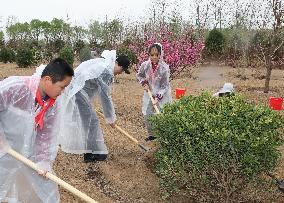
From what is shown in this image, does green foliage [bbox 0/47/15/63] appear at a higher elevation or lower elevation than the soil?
higher

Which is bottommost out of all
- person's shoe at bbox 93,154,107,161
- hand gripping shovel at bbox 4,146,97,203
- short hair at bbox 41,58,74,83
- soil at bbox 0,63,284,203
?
soil at bbox 0,63,284,203

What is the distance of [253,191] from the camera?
391cm

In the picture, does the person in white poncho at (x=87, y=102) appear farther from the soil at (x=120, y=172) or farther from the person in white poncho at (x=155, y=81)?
the person in white poncho at (x=155, y=81)

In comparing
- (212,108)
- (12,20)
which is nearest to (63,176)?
(212,108)

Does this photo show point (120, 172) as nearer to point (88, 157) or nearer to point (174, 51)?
point (88, 157)

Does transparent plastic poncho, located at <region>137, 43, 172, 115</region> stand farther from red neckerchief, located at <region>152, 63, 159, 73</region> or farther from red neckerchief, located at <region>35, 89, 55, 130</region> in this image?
red neckerchief, located at <region>35, 89, 55, 130</region>

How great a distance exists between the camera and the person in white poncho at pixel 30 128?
124 inches

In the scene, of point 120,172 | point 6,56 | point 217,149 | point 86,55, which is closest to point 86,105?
point 120,172

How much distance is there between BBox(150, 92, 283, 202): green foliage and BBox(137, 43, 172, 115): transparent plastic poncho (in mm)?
2357

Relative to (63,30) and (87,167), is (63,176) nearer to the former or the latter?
(87,167)

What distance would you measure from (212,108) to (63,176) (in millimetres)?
1842

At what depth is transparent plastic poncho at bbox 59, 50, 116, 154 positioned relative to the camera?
5062 mm

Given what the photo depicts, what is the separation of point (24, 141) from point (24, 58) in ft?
42.3

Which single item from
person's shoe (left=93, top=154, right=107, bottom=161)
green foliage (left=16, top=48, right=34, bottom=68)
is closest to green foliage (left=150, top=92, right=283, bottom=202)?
person's shoe (left=93, top=154, right=107, bottom=161)
